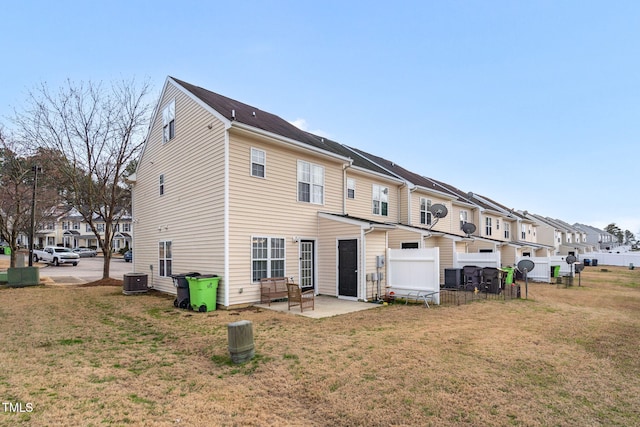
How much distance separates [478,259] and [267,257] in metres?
10.8

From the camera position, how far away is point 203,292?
9539 mm

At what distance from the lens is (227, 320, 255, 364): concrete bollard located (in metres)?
5.25

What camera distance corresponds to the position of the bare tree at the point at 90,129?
16719 millimetres

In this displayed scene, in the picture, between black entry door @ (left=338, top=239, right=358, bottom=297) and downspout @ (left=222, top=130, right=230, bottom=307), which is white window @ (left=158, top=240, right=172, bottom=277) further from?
black entry door @ (left=338, top=239, right=358, bottom=297)

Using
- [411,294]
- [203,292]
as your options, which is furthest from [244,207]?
[411,294]

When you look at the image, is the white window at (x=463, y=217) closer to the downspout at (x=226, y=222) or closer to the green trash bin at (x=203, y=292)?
the downspout at (x=226, y=222)

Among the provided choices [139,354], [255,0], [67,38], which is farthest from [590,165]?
[67,38]

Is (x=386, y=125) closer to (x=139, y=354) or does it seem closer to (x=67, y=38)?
(x=67, y=38)

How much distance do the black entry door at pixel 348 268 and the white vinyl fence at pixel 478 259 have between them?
7.54 meters

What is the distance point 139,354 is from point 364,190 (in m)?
12.1

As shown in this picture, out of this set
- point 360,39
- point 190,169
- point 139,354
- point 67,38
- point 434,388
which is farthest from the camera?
point 360,39

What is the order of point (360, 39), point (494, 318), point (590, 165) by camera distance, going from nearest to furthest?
point (494, 318) < point (360, 39) < point (590, 165)

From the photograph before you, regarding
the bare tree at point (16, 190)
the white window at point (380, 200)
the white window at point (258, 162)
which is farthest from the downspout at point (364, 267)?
the bare tree at point (16, 190)

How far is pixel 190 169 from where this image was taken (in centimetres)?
1199
